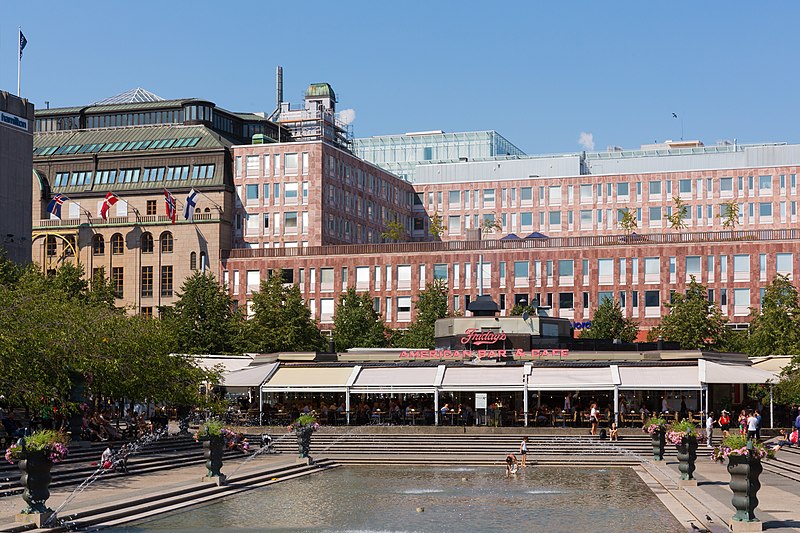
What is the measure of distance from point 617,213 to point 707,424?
8606cm

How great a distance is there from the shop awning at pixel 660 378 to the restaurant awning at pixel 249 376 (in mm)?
18981

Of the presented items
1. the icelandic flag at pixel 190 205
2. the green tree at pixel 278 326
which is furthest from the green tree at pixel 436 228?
the green tree at pixel 278 326

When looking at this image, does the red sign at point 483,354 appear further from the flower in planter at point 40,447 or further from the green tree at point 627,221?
the green tree at point 627,221

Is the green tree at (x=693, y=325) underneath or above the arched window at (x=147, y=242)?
underneath

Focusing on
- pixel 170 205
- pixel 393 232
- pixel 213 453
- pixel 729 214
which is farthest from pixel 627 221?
pixel 213 453

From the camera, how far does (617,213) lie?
463ft

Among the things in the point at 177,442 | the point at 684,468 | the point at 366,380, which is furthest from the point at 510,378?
the point at 684,468

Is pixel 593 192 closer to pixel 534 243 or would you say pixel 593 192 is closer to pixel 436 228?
pixel 436 228

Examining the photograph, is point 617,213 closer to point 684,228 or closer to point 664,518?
point 684,228

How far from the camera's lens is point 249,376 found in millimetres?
68750

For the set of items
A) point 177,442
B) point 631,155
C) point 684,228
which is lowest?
point 177,442

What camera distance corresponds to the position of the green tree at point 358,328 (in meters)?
98.5

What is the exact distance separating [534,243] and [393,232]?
23.9m

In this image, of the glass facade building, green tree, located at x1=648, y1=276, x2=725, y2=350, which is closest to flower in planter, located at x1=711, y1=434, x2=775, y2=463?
green tree, located at x1=648, y1=276, x2=725, y2=350
